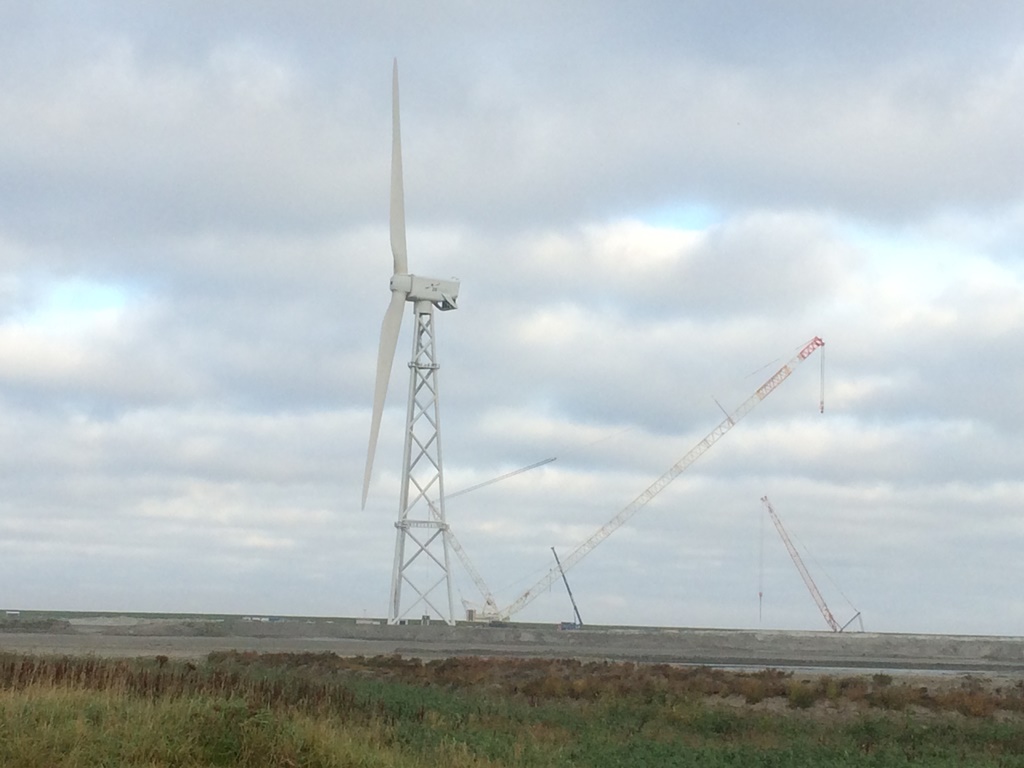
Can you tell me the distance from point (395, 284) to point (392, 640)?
27857mm

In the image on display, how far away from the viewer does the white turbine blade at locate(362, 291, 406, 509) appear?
89.4m

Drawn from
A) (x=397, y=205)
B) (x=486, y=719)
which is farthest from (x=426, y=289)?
(x=486, y=719)

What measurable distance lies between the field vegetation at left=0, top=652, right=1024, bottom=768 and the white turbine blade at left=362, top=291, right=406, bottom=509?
40469 mm

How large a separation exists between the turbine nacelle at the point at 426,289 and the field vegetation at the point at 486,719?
50.5 metres

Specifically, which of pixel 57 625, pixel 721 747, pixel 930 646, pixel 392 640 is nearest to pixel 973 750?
pixel 721 747

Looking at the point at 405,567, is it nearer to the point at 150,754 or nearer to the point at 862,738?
the point at 862,738

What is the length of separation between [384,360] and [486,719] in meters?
64.5

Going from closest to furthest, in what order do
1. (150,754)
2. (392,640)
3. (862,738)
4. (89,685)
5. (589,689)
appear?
1. (150,754)
2. (89,685)
3. (862,738)
4. (589,689)
5. (392,640)

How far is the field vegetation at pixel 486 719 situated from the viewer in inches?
758

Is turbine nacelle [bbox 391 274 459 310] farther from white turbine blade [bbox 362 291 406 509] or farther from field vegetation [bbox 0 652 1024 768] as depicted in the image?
field vegetation [bbox 0 652 1024 768]

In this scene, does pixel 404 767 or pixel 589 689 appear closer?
pixel 404 767

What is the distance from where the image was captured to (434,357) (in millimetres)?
95625

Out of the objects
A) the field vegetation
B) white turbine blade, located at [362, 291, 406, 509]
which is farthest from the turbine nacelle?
the field vegetation

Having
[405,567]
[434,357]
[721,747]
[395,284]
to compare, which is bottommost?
[721,747]
